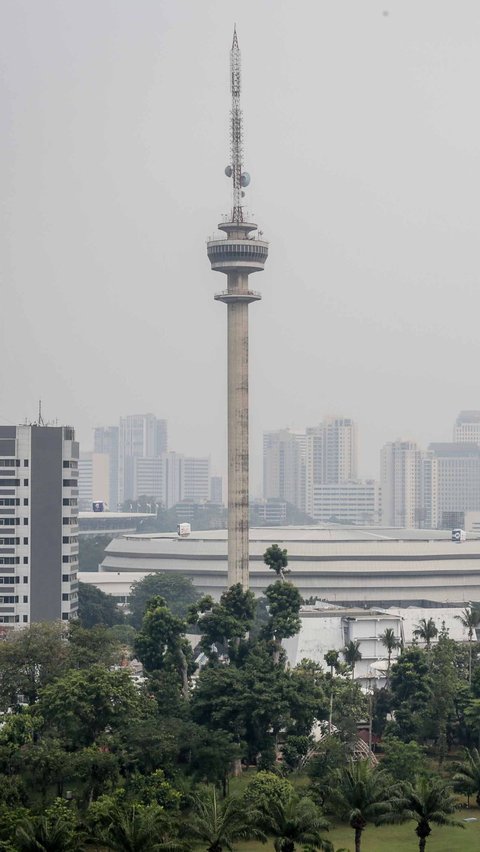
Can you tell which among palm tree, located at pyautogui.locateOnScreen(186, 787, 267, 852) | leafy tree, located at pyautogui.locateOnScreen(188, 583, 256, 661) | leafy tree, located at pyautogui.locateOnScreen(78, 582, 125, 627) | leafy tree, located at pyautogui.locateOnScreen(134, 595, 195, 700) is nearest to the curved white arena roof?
leafy tree, located at pyautogui.locateOnScreen(78, 582, 125, 627)

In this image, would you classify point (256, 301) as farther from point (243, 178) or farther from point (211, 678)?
point (211, 678)

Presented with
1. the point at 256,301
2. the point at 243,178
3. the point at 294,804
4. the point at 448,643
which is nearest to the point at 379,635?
the point at 448,643

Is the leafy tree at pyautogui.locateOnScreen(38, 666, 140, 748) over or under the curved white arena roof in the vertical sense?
under

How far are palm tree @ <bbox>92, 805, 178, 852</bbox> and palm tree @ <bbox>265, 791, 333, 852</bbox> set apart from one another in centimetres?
406

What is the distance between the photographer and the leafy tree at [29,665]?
8600 centimetres

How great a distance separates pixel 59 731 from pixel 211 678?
32.2ft

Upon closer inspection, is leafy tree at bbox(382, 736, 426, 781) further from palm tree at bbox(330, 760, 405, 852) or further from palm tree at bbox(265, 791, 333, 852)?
palm tree at bbox(265, 791, 333, 852)

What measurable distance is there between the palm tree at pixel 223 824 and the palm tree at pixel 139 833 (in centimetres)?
137

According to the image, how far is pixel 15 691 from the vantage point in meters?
86.1

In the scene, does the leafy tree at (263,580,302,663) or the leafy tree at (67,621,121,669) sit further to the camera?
the leafy tree at (263,580,302,663)

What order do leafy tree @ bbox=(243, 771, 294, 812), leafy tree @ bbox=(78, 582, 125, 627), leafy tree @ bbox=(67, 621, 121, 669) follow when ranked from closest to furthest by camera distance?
leafy tree @ bbox=(243, 771, 294, 812), leafy tree @ bbox=(67, 621, 121, 669), leafy tree @ bbox=(78, 582, 125, 627)

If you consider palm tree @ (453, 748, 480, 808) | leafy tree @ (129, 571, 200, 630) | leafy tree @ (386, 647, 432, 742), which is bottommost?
palm tree @ (453, 748, 480, 808)

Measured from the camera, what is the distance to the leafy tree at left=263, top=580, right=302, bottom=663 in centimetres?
9500

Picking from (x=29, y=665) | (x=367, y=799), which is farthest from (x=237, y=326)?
(x=367, y=799)
